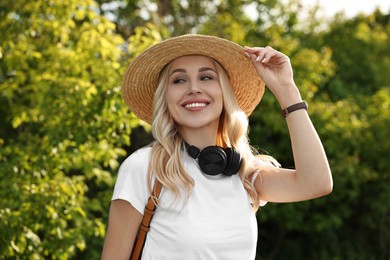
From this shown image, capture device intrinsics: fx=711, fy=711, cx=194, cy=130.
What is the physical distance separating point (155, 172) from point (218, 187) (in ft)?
0.87

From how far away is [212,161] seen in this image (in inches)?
113

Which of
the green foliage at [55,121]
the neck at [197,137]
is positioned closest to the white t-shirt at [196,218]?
the neck at [197,137]

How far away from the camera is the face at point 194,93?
297cm

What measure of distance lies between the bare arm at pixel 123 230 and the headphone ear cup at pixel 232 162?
0.41m

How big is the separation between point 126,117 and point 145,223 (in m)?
2.44

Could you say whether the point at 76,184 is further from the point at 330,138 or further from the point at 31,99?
the point at 330,138

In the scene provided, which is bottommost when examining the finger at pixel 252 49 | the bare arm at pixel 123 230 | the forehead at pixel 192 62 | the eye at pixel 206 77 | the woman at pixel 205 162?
the bare arm at pixel 123 230

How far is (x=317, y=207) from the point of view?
10984mm

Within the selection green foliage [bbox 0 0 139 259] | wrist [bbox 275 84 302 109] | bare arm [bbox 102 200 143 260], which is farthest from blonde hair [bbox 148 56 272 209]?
green foliage [bbox 0 0 139 259]

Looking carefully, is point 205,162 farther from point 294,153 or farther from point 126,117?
point 126,117

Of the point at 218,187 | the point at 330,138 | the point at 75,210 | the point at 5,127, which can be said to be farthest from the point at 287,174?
the point at 330,138

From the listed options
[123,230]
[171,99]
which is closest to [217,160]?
[171,99]

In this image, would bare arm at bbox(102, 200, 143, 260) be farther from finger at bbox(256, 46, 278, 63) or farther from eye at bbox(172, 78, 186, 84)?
finger at bbox(256, 46, 278, 63)

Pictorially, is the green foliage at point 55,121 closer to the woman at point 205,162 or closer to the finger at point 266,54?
the woman at point 205,162
